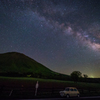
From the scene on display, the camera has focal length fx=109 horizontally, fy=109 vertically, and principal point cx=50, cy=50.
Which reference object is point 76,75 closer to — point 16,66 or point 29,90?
point 29,90

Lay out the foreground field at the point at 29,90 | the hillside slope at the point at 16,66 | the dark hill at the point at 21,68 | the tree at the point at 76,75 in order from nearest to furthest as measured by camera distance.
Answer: the foreground field at the point at 29,90, the tree at the point at 76,75, the dark hill at the point at 21,68, the hillside slope at the point at 16,66

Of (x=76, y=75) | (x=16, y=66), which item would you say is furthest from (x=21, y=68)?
(x=76, y=75)

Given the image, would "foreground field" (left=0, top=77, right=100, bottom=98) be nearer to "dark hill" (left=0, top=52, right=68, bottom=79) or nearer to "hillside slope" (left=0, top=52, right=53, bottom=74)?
"dark hill" (left=0, top=52, right=68, bottom=79)

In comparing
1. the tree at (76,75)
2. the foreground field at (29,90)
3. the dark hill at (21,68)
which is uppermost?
the dark hill at (21,68)

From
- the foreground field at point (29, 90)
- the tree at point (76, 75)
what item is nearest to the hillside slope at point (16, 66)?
the tree at point (76, 75)

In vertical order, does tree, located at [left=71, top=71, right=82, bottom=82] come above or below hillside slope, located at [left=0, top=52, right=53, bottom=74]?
below

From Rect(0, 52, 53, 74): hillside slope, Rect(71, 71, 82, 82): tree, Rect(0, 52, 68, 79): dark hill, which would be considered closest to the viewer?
Rect(71, 71, 82, 82): tree

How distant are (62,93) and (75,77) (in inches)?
2056

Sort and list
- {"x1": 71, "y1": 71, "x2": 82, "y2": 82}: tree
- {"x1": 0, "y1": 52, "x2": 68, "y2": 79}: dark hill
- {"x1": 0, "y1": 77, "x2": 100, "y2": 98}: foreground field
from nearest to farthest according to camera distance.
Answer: {"x1": 0, "y1": 77, "x2": 100, "y2": 98}: foreground field → {"x1": 71, "y1": 71, "x2": 82, "y2": 82}: tree → {"x1": 0, "y1": 52, "x2": 68, "y2": 79}: dark hill

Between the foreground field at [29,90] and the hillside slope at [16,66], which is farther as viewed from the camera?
the hillside slope at [16,66]

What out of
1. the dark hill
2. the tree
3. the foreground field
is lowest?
the foreground field

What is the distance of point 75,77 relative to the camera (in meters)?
67.4

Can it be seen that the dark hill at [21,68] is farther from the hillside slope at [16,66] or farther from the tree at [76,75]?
the tree at [76,75]

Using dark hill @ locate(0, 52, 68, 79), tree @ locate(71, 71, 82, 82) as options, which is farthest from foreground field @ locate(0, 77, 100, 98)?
dark hill @ locate(0, 52, 68, 79)
